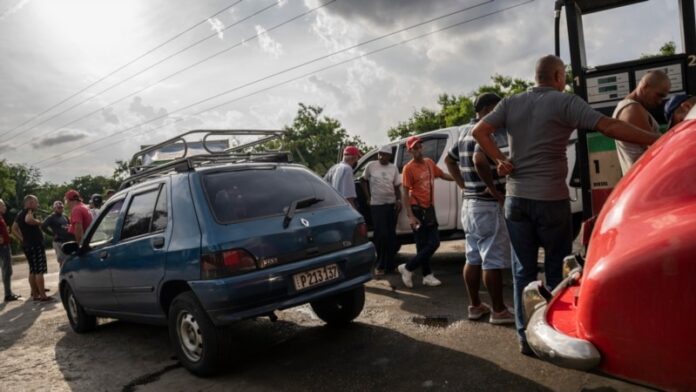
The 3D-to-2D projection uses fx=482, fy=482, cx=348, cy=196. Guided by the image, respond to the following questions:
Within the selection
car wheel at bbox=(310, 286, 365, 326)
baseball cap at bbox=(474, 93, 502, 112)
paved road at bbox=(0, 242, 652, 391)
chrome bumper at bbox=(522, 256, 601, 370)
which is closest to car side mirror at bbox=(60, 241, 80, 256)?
paved road at bbox=(0, 242, 652, 391)

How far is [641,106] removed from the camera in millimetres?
3309

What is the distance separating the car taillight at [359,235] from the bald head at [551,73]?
1824 millimetres

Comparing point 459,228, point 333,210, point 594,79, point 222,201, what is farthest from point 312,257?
point 459,228

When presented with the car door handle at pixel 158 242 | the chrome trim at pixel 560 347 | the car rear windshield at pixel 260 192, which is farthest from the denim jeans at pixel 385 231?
the chrome trim at pixel 560 347

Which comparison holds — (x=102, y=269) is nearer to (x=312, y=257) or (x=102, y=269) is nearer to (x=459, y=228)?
(x=312, y=257)

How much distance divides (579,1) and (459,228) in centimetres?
354

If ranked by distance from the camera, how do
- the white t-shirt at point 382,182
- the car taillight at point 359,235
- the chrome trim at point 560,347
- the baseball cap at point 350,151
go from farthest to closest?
the baseball cap at point 350,151
the white t-shirt at point 382,182
the car taillight at point 359,235
the chrome trim at point 560,347

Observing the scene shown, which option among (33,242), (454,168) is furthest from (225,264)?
(33,242)

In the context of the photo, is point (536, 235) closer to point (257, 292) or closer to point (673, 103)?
point (673, 103)

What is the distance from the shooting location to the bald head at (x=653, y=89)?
134 inches

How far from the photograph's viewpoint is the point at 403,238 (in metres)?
7.23

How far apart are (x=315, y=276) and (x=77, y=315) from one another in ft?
11.3

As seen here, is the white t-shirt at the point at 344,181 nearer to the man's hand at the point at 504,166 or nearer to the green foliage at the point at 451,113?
the man's hand at the point at 504,166

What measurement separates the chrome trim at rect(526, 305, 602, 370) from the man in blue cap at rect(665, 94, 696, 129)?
7.35 ft
